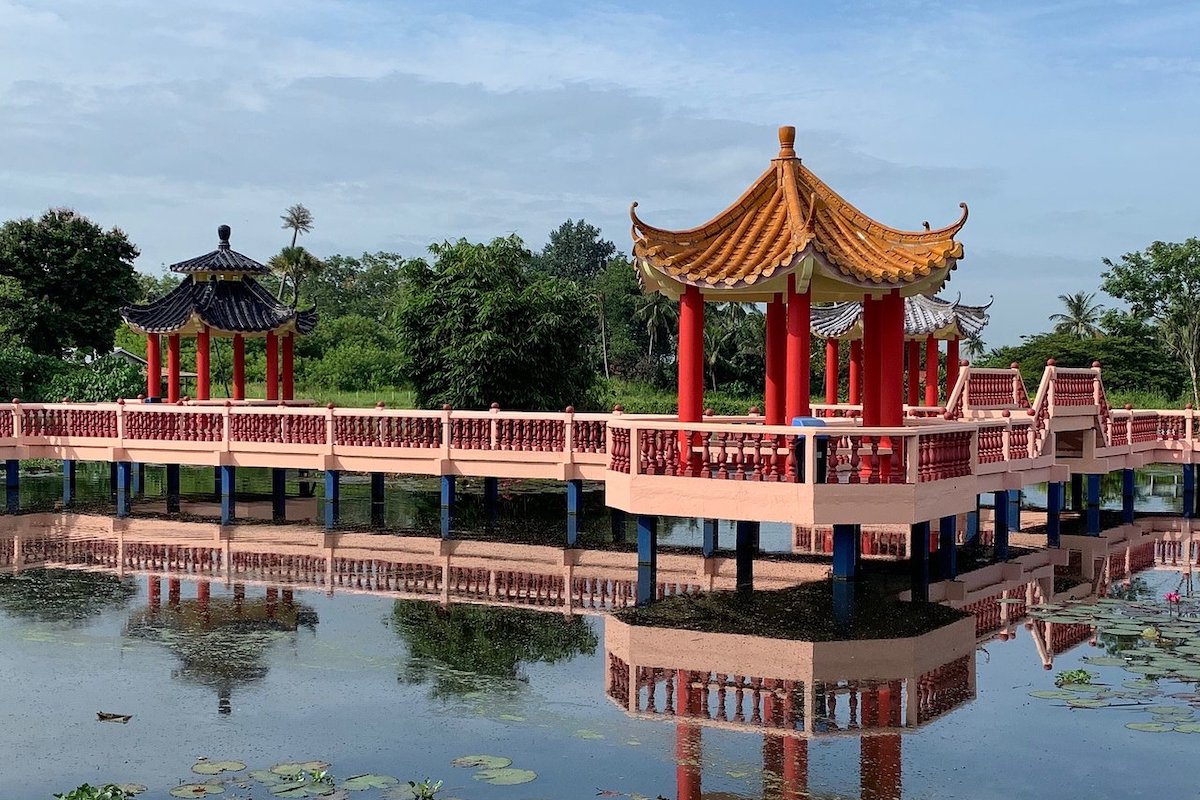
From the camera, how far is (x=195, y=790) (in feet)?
28.2

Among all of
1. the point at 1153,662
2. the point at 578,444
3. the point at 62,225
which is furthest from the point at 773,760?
the point at 62,225

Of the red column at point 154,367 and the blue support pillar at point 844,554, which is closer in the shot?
the blue support pillar at point 844,554

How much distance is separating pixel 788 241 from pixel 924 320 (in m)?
14.0

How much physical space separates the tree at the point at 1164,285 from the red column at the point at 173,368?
1482 inches

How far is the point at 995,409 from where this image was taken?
22.7m

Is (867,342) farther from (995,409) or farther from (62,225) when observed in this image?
(62,225)

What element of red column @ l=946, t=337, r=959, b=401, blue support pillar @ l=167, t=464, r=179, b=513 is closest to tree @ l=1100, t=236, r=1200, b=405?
red column @ l=946, t=337, r=959, b=401

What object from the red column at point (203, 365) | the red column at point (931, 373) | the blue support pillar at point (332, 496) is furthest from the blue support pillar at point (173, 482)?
the red column at point (931, 373)

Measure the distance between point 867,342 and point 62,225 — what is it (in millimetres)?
37024

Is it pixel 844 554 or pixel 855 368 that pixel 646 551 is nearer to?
pixel 844 554

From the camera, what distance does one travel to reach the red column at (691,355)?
1600 centimetres

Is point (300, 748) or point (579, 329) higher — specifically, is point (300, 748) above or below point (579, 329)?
below

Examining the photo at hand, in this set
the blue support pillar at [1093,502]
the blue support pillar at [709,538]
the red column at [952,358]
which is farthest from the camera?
the red column at [952,358]

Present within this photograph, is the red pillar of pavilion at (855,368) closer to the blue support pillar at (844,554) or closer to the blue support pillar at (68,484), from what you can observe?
the blue support pillar at (844,554)
